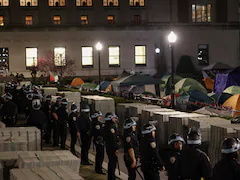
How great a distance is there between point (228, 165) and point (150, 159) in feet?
11.4

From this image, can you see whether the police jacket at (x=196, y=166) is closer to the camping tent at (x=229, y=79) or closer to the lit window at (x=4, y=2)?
the camping tent at (x=229, y=79)

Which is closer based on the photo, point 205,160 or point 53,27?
point 205,160

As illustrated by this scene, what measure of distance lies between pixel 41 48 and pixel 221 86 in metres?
27.7

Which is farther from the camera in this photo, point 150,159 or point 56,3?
point 56,3

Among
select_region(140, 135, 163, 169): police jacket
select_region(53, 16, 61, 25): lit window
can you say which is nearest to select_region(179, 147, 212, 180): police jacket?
select_region(140, 135, 163, 169): police jacket

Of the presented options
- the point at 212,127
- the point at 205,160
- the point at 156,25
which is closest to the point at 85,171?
the point at 212,127

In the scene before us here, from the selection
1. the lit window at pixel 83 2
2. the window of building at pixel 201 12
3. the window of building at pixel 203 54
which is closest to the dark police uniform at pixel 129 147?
the lit window at pixel 83 2

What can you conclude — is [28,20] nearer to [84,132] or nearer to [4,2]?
[4,2]

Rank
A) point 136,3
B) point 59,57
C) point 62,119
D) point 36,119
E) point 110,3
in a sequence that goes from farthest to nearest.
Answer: point 136,3
point 110,3
point 59,57
point 62,119
point 36,119

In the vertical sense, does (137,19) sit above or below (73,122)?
above

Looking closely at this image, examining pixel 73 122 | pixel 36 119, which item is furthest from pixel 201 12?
pixel 73 122

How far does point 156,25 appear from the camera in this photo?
6925cm

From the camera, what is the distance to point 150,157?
1129cm

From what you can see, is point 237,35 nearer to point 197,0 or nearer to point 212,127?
point 197,0
